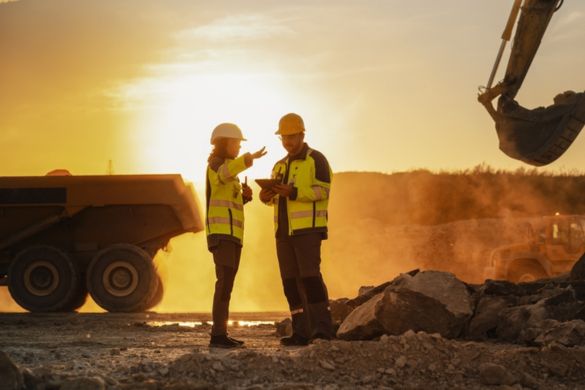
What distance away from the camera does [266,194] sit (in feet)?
32.2

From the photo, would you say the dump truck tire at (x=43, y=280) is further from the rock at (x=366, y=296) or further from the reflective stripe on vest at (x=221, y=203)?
the reflective stripe on vest at (x=221, y=203)

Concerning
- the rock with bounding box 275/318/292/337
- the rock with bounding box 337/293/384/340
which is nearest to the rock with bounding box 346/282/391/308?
the rock with bounding box 275/318/292/337

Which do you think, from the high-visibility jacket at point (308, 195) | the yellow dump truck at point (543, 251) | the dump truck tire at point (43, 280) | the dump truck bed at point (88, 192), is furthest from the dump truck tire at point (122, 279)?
the yellow dump truck at point (543, 251)

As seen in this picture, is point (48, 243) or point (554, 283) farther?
point (48, 243)

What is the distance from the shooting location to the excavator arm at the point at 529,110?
12297mm

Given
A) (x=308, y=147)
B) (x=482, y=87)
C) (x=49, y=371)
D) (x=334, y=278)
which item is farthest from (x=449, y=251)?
(x=49, y=371)

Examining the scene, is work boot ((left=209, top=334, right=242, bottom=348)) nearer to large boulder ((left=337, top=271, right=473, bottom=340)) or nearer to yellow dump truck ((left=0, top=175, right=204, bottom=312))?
large boulder ((left=337, top=271, right=473, bottom=340))

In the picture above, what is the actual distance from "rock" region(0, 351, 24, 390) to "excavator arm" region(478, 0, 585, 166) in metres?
7.90

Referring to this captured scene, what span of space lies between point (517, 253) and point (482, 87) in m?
8.15

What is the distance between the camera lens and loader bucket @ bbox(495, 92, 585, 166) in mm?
12266

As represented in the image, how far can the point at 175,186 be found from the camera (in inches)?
654

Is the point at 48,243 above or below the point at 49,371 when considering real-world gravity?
above

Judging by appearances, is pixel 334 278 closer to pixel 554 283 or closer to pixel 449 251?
pixel 449 251

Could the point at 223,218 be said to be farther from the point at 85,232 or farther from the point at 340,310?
the point at 85,232
